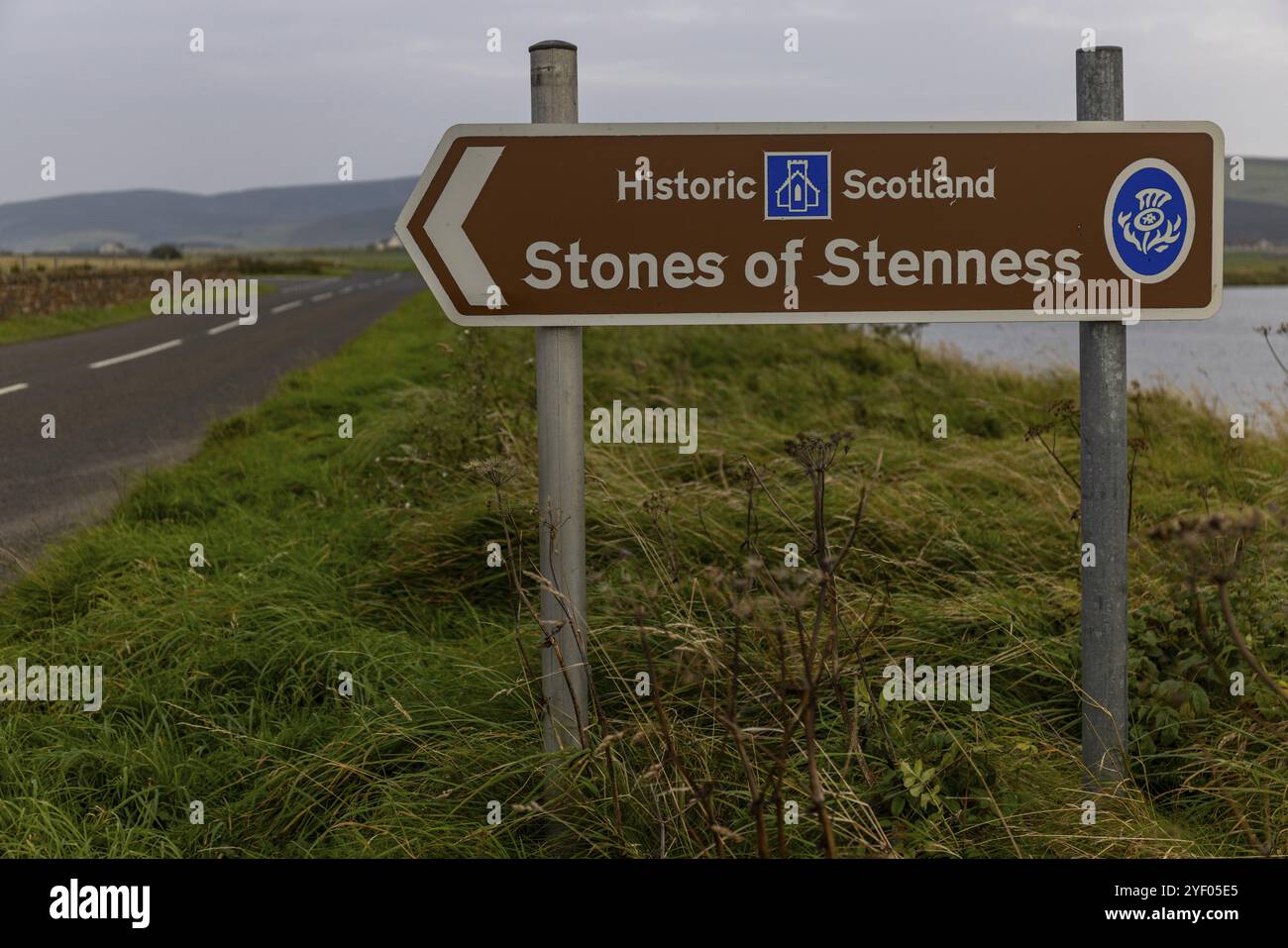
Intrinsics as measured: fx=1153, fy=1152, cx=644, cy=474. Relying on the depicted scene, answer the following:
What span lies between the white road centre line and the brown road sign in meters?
12.1

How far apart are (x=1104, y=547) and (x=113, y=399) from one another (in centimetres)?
984

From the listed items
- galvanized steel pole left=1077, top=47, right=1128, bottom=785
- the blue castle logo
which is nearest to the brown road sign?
the blue castle logo

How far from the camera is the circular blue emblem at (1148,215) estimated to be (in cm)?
280

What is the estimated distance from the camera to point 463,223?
9.02 ft

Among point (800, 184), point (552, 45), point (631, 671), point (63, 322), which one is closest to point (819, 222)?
point (800, 184)

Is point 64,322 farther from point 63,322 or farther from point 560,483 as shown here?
point 560,483

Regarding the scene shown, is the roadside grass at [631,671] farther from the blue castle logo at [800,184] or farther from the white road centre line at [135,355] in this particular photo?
the white road centre line at [135,355]

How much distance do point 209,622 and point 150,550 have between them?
3.53 feet

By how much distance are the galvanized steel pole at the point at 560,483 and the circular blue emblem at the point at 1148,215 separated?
4.38 ft

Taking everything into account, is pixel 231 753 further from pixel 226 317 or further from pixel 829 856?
pixel 226 317

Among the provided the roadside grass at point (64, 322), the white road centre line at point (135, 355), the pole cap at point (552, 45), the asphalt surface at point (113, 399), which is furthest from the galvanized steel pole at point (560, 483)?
the roadside grass at point (64, 322)

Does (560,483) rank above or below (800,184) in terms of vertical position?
below

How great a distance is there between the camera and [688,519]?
14.3ft

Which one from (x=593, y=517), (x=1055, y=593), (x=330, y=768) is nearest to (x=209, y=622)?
(x=330, y=768)
